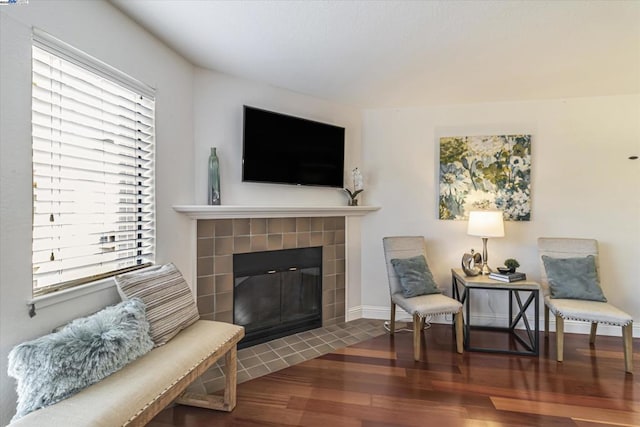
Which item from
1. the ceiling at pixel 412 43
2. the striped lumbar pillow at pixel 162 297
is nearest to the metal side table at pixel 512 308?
the ceiling at pixel 412 43

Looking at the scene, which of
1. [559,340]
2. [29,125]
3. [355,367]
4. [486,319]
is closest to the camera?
[29,125]

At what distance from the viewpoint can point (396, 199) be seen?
3.41 metres

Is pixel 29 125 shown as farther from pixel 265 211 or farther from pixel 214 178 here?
pixel 265 211

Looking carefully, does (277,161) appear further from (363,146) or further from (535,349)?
(535,349)

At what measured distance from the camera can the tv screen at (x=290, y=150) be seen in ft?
8.56

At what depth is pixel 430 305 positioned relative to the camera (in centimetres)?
257

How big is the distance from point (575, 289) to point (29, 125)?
395 centimetres

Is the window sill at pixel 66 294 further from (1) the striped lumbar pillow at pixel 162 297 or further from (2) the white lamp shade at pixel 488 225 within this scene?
(2) the white lamp shade at pixel 488 225

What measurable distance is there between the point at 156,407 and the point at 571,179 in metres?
3.94

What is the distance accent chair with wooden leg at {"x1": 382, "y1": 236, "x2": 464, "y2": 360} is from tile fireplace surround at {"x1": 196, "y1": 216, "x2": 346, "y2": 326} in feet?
1.88

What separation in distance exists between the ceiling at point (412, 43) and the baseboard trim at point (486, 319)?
2.33 m

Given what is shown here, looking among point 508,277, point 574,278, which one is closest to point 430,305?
point 508,277

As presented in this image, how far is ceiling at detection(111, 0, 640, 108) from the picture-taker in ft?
5.67

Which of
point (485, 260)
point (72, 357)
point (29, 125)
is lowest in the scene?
point (72, 357)
